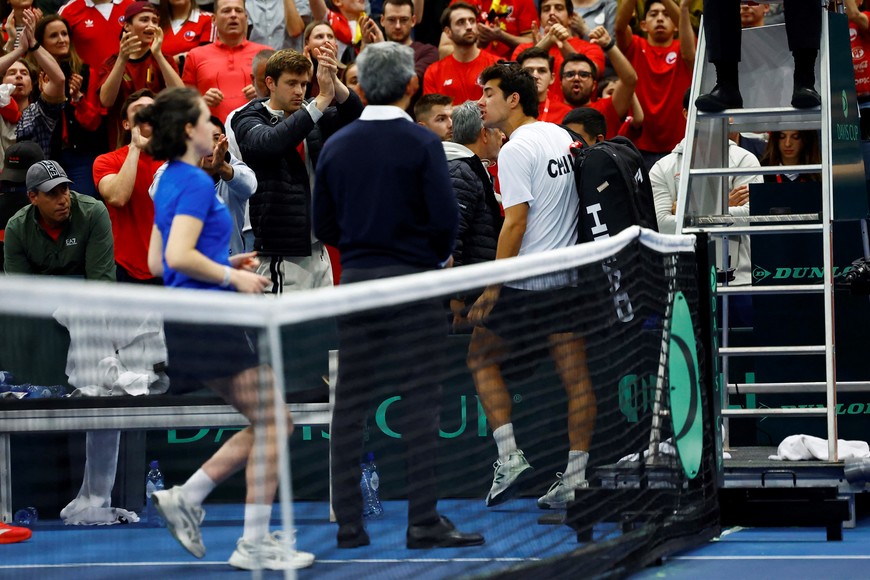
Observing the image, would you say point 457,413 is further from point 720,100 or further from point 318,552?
point 318,552

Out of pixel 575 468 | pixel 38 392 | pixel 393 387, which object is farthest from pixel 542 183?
pixel 38 392

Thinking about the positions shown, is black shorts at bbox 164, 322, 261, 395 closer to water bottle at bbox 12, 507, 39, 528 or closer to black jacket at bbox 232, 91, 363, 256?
water bottle at bbox 12, 507, 39, 528

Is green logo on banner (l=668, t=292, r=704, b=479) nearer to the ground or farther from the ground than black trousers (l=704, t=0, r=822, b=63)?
nearer to the ground

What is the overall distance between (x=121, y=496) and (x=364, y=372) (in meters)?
4.43

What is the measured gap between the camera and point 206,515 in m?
5.96

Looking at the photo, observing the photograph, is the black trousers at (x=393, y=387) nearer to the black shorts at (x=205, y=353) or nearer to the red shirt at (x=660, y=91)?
the black shorts at (x=205, y=353)

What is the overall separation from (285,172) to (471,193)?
4.27 ft

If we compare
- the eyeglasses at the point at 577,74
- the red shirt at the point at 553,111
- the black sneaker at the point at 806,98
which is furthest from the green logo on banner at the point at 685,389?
the eyeglasses at the point at 577,74

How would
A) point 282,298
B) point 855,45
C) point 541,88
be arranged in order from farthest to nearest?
point 855,45
point 541,88
point 282,298

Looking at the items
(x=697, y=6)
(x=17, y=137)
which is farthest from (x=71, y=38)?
(x=697, y=6)

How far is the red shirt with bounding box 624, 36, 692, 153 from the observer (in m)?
11.8

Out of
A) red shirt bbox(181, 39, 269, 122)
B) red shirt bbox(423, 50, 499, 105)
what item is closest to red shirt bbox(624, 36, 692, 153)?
red shirt bbox(423, 50, 499, 105)

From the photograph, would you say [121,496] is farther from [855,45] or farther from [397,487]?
[855,45]

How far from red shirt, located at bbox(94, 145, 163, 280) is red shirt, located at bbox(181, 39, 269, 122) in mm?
1015
